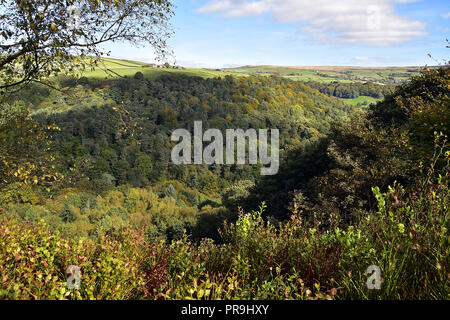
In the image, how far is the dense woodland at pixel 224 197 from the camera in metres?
2.54

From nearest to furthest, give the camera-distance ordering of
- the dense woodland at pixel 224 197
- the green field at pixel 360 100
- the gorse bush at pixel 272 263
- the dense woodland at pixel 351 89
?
the gorse bush at pixel 272 263 → the dense woodland at pixel 224 197 → the green field at pixel 360 100 → the dense woodland at pixel 351 89

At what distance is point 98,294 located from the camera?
261 cm

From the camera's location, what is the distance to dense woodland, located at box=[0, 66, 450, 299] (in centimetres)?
254

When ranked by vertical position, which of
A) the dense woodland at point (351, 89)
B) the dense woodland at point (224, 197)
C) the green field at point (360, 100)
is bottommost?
the dense woodland at point (224, 197)

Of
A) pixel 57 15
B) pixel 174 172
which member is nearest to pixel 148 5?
pixel 57 15

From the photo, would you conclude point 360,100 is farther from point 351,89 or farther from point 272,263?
point 272,263

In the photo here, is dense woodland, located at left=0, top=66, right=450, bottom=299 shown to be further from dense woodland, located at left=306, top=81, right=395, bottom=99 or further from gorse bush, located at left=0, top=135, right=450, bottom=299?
dense woodland, located at left=306, top=81, right=395, bottom=99

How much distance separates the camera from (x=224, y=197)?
158 feet

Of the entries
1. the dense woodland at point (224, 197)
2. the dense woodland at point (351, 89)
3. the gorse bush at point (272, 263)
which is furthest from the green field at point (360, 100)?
the gorse bush at point (272, 263)

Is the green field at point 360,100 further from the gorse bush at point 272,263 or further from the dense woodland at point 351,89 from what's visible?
the gorse bush at point 272,263

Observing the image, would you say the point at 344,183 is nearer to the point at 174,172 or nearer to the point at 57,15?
the point at 57,15

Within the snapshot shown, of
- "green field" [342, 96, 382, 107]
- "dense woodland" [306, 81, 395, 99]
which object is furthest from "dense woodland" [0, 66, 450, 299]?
"green field" [342, 96, 382, 107]
